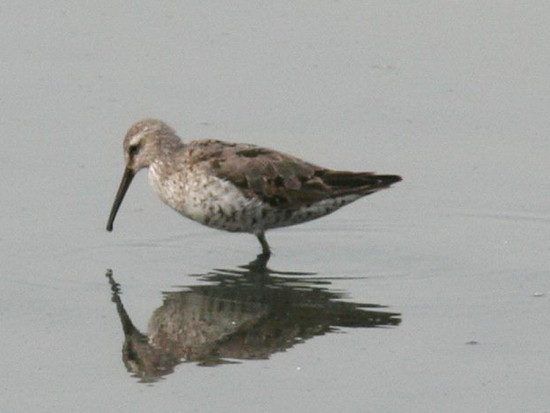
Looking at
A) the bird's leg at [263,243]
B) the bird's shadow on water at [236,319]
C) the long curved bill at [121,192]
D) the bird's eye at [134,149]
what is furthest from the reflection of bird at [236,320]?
the bird's eye at [134,149]

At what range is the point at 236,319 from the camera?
1130cm

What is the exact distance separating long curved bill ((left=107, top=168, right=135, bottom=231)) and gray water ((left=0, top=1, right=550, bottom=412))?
0.14 metres

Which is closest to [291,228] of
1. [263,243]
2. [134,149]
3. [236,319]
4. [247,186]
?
[263,243]

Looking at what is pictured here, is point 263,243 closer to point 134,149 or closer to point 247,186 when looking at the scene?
point 247,186

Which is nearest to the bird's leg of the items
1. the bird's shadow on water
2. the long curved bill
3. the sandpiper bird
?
the sandpiper bird

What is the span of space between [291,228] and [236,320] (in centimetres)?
269

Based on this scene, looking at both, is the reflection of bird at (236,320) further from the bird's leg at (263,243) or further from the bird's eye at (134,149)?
the bird's eye at (134,149)

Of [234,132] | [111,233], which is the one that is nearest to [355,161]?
[234,132]

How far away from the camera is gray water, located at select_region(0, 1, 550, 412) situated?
1033 cm

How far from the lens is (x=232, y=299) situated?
38.5 feet

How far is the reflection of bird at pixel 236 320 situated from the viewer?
10.7 metres

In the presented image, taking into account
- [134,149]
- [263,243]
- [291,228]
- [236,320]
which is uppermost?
[134,149]

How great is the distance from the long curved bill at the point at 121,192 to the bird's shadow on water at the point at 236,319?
84 centimetres

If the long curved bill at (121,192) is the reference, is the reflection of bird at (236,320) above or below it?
below
